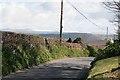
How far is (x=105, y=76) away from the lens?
11.4 metres

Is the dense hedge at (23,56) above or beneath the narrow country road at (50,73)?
above

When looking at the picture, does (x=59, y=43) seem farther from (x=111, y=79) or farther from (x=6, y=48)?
(x=111, y=79)

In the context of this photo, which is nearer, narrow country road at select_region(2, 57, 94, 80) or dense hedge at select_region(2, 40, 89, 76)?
narrow country road at select_region(2, 57, 94, 80)

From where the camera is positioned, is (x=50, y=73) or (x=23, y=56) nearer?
(x=50, y=73)

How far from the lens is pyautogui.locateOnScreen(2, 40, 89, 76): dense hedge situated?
21.2 m

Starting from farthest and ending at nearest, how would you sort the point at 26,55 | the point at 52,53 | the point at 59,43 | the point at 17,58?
1. the point at 59,43
2. the point at 52,53
3. the point at 26,55
4. the point at 17,58

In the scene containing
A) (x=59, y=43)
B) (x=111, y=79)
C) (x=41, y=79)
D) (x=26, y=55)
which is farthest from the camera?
(x=59, y=43)

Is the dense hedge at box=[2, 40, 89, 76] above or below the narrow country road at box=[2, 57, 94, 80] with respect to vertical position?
above

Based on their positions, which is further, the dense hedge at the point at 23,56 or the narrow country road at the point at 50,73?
the dense hedge at the point at 23,56

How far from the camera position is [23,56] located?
2453 cm

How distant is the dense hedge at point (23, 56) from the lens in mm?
21156

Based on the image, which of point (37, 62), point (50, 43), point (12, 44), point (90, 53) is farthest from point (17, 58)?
point (90, 53)

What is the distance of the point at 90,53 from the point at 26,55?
29950 millimetres

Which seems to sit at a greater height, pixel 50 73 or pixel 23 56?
pixel 23 56
